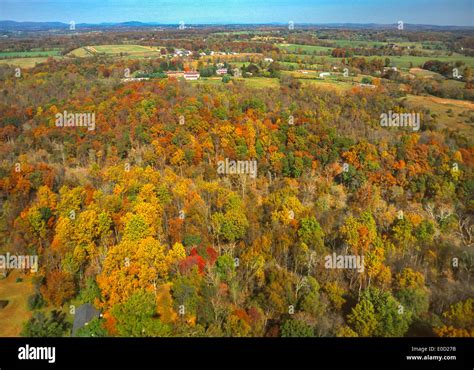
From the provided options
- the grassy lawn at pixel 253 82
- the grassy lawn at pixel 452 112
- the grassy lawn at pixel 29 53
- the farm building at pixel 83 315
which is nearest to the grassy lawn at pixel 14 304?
the farm building at pixel 83 315

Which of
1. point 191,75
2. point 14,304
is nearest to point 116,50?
point 191,75

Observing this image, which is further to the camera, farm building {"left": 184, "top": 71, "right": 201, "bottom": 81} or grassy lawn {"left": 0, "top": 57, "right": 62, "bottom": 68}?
farm building {"left": 184, "top": 71, "right": 201, "bottom": 81}

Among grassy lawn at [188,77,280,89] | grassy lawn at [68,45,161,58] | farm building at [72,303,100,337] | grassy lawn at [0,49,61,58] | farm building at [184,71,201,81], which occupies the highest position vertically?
grassy lawn at [68,45,161,58]

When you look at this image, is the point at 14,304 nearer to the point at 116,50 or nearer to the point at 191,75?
the point at 191,75

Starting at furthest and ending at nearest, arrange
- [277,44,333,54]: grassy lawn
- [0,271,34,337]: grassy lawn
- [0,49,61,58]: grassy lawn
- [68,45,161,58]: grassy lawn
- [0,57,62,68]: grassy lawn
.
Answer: [277,44,333,54]: grassy lawn → [68,45,161,58]: grassy lawn → [0,49,61,58]: grassy lawn → [0,57,62,68]: grassy lawn → [0,271,34,337]: grassy lawn

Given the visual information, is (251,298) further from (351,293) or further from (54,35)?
(54,35)

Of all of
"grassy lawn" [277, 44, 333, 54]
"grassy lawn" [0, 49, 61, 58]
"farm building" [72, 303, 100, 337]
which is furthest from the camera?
"grassy lawn" [277, 44, 333, 54]

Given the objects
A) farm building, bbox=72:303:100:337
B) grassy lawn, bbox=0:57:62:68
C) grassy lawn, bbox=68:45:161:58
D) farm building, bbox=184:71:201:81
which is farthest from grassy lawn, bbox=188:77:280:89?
farm building, bbox=72:303:100:337

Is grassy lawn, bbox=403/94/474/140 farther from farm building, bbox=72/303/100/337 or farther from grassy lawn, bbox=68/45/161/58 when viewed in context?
grassy lawn, bbox=68/45/161/58
